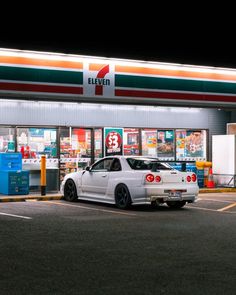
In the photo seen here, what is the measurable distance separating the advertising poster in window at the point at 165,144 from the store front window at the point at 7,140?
6403mm

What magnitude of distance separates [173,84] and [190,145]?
4.15m

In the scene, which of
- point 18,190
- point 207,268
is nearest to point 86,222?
point 207,268

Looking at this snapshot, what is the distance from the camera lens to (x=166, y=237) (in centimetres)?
1062

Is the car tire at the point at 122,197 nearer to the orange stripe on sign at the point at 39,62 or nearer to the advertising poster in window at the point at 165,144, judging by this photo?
the orange stripe on sign at the point at 39,62

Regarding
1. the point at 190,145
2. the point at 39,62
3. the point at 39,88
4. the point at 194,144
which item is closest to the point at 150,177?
the point at 39,88

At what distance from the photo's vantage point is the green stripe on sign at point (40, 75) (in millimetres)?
18344

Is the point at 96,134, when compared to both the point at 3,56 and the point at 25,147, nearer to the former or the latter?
the point at 25,147

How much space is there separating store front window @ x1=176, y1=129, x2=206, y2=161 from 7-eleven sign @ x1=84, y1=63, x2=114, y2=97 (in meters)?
5.34

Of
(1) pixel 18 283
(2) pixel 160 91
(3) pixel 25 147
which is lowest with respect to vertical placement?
(1) pixel 18 283

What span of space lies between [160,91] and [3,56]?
6027 millimetres

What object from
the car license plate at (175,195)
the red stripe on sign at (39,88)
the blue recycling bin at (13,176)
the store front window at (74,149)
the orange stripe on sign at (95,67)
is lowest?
the car license plate at (175,195)

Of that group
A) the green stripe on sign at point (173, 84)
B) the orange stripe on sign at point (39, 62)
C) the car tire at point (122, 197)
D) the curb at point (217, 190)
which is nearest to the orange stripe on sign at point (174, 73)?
the green stripe on sign at point (173, 84)

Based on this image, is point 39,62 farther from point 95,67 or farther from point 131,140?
point 131,140

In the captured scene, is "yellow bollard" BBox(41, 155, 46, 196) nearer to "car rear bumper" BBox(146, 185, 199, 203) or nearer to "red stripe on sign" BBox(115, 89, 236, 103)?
"red stripe on sign" BBox(115, 89, 236, 103)
